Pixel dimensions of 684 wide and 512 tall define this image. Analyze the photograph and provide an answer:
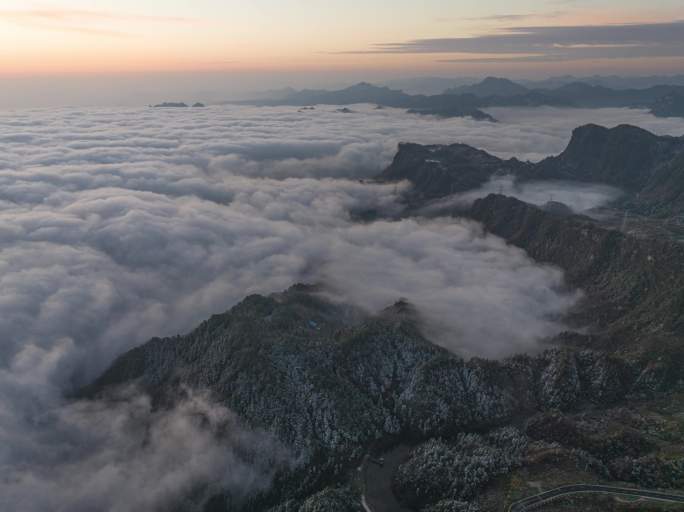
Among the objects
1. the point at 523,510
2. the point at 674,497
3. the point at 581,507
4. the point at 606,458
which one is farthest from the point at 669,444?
the point at 523,510

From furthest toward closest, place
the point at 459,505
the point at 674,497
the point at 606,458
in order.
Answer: the point at 606,458 < the point at 459,505 < the point at 674,497

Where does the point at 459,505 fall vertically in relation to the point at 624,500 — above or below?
below

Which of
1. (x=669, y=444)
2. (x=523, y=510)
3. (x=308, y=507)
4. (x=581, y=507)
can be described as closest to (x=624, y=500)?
(x=581, y=507)

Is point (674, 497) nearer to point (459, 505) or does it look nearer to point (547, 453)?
point (547, 453)

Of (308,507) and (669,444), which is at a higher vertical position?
(669,444)

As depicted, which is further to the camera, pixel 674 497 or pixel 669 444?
pixel 669 444

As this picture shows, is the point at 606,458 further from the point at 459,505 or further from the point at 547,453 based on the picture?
the point at 459,505

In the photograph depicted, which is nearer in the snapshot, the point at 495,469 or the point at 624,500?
the point at 624,500

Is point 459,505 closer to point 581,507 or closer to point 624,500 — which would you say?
point 581,507

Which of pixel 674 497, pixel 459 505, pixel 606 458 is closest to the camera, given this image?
pixel 674 497
